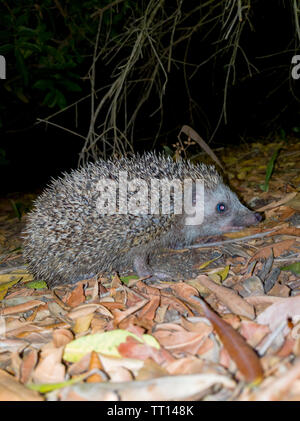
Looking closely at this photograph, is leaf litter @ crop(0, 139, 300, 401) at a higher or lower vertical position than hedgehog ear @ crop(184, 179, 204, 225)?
lower

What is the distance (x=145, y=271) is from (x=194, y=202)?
4.30ft

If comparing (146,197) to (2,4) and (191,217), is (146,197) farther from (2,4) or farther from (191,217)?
(2,4)

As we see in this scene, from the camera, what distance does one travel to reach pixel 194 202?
518 centimetres

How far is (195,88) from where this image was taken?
57.9 ft

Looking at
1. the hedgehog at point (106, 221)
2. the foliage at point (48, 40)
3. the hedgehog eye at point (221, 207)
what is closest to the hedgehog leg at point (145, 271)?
the hedgehog at point (106, 221)

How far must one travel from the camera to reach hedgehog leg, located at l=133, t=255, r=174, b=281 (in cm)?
409

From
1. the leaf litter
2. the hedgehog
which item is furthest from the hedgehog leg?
the leaf litter

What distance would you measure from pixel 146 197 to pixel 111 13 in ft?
11.7

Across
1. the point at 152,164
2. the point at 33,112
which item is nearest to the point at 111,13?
the point at 152,164

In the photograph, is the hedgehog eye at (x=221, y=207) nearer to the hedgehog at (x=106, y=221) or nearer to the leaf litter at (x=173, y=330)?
the hedgehog at (x=106, y=221)

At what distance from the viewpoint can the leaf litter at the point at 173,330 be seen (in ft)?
7.07

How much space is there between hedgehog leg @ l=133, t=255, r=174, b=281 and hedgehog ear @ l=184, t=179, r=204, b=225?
84 centimetres

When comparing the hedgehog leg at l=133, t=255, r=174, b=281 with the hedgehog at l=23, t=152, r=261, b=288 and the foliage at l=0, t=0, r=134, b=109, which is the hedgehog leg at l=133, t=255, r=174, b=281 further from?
the foliage at l=0, t=0, r=134, b=109

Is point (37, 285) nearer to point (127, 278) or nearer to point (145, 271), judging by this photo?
point (127, 278)
